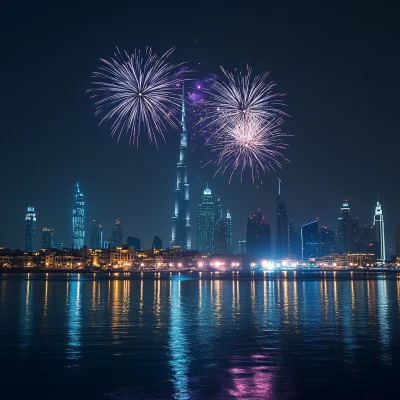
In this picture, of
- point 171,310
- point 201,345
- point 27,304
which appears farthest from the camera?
point 27,304

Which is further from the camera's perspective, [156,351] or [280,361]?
[156,351]

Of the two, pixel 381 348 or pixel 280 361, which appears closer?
pixel 280 361

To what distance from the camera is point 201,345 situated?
24.1 metres

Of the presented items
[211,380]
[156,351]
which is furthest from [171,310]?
[211,380]

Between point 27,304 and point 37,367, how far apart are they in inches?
1109

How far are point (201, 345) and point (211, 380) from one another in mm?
6909

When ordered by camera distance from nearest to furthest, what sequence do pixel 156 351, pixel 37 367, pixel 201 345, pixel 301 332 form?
pixel 37 367, pixel 156 351, pixel 201 345, pixel 301 332

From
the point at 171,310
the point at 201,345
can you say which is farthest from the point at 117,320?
the point at 201,345

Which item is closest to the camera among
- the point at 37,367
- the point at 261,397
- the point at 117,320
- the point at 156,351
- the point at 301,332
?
the point at 261,397

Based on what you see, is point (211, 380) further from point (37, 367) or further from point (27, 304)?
point (27, 304)

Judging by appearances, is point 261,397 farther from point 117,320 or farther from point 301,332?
point 117,320

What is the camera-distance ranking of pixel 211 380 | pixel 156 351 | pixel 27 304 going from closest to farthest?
pixel 211 380 < pixel 156 351 < pixel 27 304

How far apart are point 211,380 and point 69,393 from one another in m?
4.60

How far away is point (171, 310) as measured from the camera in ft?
132
